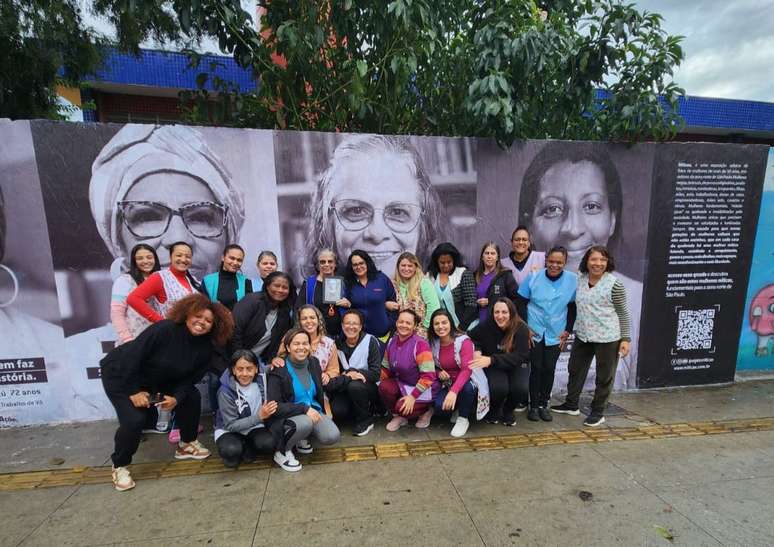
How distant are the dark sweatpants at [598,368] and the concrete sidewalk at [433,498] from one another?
15.9 inches

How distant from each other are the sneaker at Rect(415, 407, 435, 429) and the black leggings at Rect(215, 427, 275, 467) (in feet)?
4.47

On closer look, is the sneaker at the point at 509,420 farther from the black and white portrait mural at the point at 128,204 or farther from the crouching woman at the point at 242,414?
the black and white portrait mural at the point at 128,204

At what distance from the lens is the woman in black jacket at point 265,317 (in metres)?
3.54

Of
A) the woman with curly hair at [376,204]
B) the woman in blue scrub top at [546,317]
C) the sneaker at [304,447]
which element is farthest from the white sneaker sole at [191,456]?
the woman in blue scrub top at [546,317]

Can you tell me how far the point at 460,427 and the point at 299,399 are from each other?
4.85 feet

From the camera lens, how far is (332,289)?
12.4 feet

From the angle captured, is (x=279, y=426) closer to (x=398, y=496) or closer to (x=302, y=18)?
(x=398, y=496)

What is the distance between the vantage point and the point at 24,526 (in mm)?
2588

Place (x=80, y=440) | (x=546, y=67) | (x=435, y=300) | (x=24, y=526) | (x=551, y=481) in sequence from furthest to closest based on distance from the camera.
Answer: (x=546, y=67)
(x=435, y=300)
(x=80, y=440)
(x=551, y=481)
(x=24, y=526)

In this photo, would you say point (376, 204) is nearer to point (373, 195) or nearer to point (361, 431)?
point (373, 195)

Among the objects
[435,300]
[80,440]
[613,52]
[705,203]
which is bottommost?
[80,440]

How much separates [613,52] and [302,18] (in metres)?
3.46

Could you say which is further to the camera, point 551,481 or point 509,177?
point 509,177

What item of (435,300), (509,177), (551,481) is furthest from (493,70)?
(551,481)
